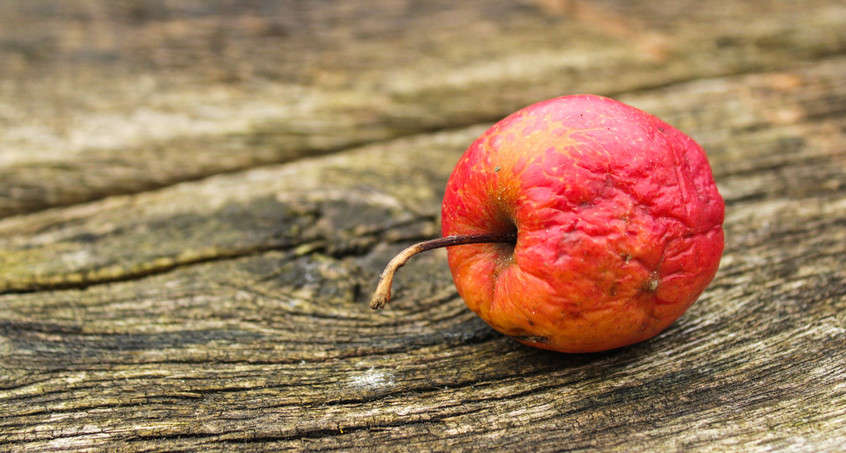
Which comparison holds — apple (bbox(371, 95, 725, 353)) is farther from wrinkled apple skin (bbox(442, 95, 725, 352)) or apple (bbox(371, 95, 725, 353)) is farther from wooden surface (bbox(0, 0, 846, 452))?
wooden surface (bbox(0, 0, 846, 452))

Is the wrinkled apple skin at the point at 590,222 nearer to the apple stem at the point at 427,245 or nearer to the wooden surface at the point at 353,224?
the apple stem at the point at 427,245

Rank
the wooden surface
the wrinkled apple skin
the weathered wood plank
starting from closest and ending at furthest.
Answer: the wrinkled apple skin
the wooden surface
the weathered wood plank

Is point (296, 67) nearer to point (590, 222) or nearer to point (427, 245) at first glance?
point (427, 245)

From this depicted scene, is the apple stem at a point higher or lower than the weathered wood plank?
lower

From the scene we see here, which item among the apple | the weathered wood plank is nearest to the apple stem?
the apple

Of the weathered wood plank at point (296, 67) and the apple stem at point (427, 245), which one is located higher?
Result: the weathered wood plank at point (296, 67)

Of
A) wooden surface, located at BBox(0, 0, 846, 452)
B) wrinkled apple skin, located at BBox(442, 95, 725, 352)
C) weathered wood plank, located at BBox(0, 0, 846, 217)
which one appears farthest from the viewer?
weathered wood plank, located at BBox(0, 0, 846, 217)

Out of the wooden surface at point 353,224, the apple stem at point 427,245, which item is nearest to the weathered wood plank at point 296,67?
the wooden surface at point 353,224

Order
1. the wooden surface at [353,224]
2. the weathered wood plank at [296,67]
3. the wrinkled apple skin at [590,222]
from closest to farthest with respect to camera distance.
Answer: the wrinkled apple skin at [590,222]
the wooden surface at [353,224]
the weathered wood plank at [296,67]
